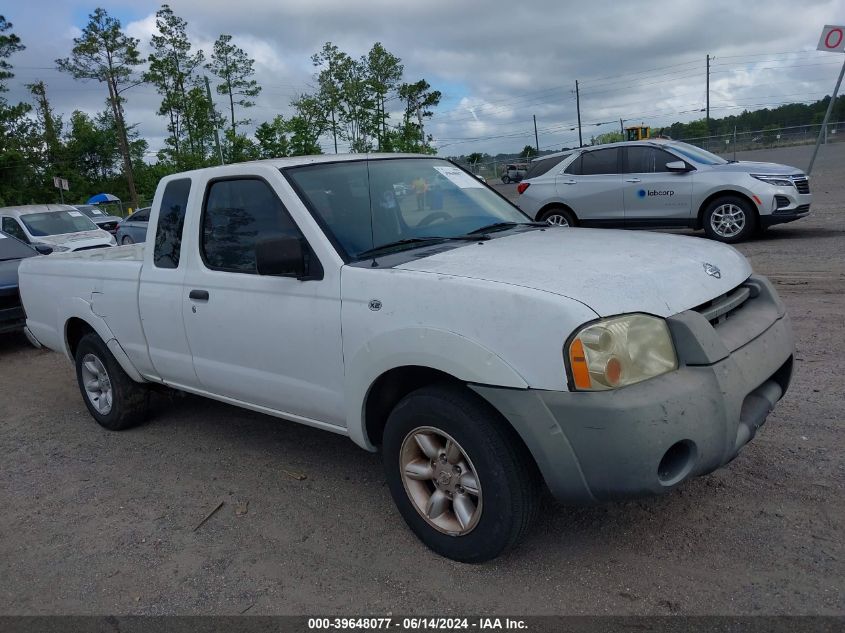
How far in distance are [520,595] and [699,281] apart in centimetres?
154

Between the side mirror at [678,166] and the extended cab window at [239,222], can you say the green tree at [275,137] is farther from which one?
the extended cab window at [239,222]

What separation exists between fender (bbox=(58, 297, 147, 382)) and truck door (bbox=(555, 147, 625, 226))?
889 cm

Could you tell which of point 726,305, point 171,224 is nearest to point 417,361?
point 726,305

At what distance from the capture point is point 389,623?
280 cm

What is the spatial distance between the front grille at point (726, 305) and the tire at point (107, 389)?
399 centimetres

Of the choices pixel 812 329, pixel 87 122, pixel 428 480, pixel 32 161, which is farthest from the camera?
pixel 87 122

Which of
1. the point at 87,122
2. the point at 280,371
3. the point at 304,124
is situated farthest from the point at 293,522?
the point at 87,122

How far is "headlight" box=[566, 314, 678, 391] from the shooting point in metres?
2.58

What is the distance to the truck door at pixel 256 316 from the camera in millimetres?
3455

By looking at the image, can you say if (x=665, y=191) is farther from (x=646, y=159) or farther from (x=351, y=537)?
(x=351, y=537)

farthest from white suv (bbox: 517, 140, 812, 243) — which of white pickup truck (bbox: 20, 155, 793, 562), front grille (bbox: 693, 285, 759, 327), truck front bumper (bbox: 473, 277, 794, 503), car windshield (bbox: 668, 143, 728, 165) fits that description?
truck front bumper (bbox: 473, 277, 794, 503)

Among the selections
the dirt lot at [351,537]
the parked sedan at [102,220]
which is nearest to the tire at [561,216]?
the dirt lot at [351,537]

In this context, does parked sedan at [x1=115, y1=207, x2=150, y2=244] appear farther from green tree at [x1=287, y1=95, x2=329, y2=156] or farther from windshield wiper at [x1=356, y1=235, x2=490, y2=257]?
windshield wiper at [x1=356, y1=235, x2=490, y2=257]

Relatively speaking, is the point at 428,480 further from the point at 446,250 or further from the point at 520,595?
the point at 446,250
